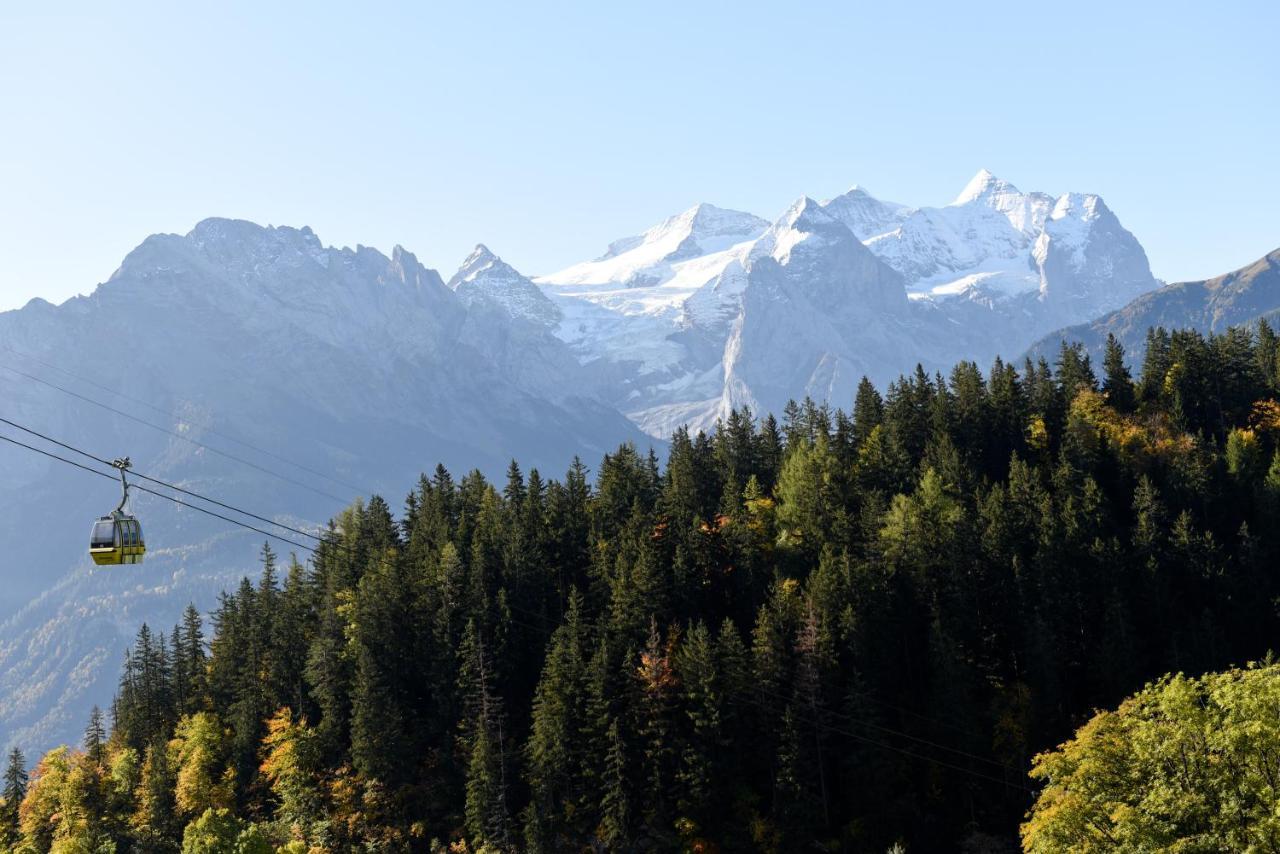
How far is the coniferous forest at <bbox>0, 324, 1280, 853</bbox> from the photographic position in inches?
3706

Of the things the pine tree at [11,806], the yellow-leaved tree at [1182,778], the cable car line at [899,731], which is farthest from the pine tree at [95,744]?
the yellow-leaved tree at [1182,778]

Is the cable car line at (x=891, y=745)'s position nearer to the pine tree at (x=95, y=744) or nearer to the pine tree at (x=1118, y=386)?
the pine tree at (x=1118, y=386)

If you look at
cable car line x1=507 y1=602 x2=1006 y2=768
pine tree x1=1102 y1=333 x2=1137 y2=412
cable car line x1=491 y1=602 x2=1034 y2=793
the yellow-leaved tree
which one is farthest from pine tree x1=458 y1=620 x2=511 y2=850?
pine tree x1=1102 y1=333 x2=1137 y2=412

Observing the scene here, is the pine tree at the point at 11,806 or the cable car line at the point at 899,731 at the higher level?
the pine tree at the point at 11,806

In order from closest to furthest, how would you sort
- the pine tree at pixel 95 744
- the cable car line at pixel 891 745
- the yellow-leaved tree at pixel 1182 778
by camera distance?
the yellow-leaved tree at pixel 1182 778 → the cable car line at pixel 891 745 → the pine tree at pixel 95 744

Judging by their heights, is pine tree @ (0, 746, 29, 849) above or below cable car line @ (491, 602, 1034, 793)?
above

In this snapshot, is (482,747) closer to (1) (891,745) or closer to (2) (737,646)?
(2) (737,646)

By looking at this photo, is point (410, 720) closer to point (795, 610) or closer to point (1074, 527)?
point (795, 610)

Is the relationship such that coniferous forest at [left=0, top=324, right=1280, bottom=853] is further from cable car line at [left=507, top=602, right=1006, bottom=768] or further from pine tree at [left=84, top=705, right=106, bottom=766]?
pine tree at [left=84, top=705, right=106, bottom=766]

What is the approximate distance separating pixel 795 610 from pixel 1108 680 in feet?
85.2

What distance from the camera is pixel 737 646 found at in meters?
97.9

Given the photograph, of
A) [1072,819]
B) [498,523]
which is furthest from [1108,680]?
[498,523]

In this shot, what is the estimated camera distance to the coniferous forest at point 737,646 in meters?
94.1

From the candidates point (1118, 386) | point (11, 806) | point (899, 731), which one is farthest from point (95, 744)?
point (1118, 386)
